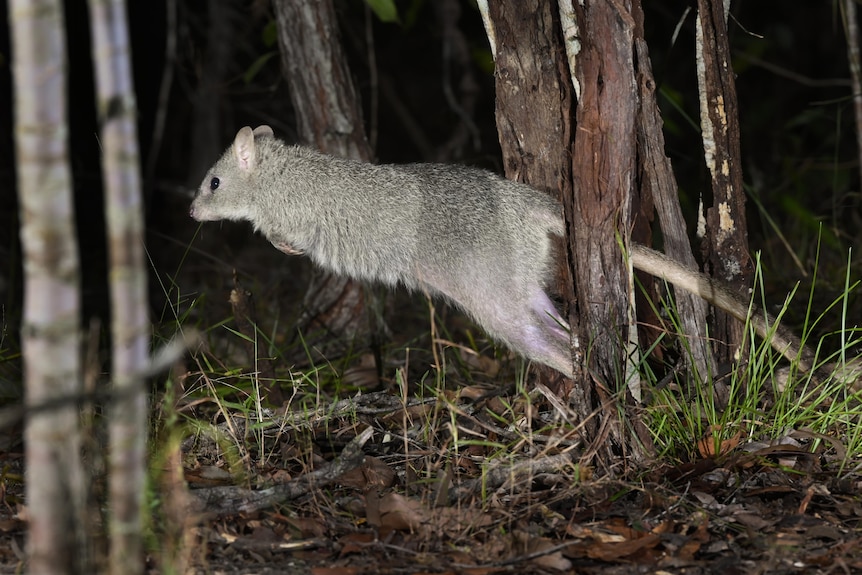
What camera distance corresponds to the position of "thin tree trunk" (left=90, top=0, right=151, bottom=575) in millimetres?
1998

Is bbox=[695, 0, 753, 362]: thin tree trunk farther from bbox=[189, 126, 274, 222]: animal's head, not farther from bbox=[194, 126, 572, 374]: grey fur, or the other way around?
bbox=[189, 126, 274, 222]: animal's head

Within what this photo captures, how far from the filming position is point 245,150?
197 inches

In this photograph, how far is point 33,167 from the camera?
197cm

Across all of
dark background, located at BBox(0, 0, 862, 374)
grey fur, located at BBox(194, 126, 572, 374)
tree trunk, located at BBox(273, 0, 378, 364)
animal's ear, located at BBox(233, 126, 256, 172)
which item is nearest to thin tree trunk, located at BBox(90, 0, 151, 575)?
grey fur, located at BBox(194, 126, 572, 374)

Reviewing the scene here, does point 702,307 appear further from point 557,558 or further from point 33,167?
point 33,167

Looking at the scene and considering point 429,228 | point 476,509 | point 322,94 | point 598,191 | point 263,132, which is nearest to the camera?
point 476,509

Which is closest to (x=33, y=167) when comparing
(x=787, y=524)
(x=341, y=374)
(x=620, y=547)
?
(x=620, y=547)

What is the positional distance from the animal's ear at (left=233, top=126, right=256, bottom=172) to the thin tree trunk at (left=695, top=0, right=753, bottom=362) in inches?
91.7

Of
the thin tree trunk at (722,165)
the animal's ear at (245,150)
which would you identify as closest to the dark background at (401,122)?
the thin tree trunk at (722,165)

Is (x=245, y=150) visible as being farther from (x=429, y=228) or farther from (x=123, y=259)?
(x=123, y=259)

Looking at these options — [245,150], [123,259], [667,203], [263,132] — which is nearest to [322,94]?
[263,132]

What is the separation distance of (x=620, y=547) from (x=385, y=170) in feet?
7.67

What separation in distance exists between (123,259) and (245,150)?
10.1 feet

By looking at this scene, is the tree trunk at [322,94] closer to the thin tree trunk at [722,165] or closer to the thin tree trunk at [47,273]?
the thin tree trunk at [722,165]
